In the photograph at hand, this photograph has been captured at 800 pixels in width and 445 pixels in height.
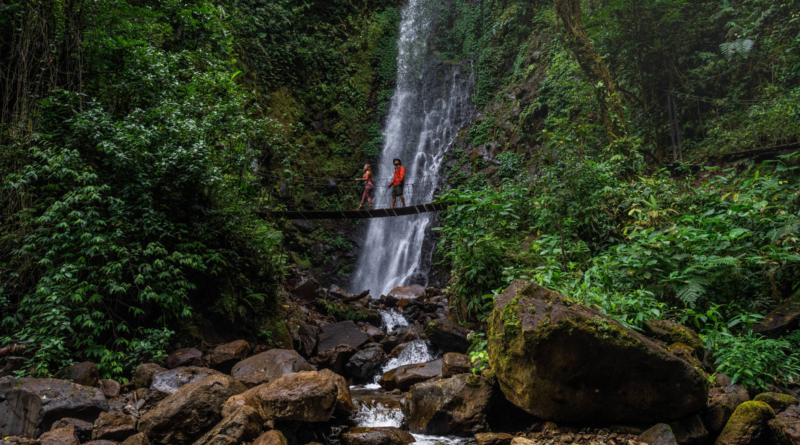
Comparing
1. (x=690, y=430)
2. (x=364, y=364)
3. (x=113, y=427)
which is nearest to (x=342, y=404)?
Result: (x=113, y=427)

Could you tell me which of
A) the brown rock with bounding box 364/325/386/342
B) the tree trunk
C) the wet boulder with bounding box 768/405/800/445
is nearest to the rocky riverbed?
the wet boulder with bounding box 768/405/800/445

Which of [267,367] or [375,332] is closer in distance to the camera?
[267,367]

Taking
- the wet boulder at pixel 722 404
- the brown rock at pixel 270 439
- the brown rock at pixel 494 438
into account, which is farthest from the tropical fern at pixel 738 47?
the brown rock at pixel 270 439

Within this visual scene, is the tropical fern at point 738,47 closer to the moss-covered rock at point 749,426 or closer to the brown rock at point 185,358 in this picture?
the moss-covered rock at point 749,426

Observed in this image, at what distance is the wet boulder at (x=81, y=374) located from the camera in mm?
4309

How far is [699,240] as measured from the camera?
171 inches

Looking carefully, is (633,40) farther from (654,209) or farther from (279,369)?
(279,369)

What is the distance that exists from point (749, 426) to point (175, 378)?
520 cm

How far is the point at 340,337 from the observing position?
7961 mm

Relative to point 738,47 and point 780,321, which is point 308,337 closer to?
point 780,321

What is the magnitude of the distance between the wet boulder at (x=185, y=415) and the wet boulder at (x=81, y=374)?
1.16 metres

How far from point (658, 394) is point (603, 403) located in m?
0.40

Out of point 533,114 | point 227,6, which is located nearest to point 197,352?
point 227,6

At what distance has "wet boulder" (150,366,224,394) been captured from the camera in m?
4.48
